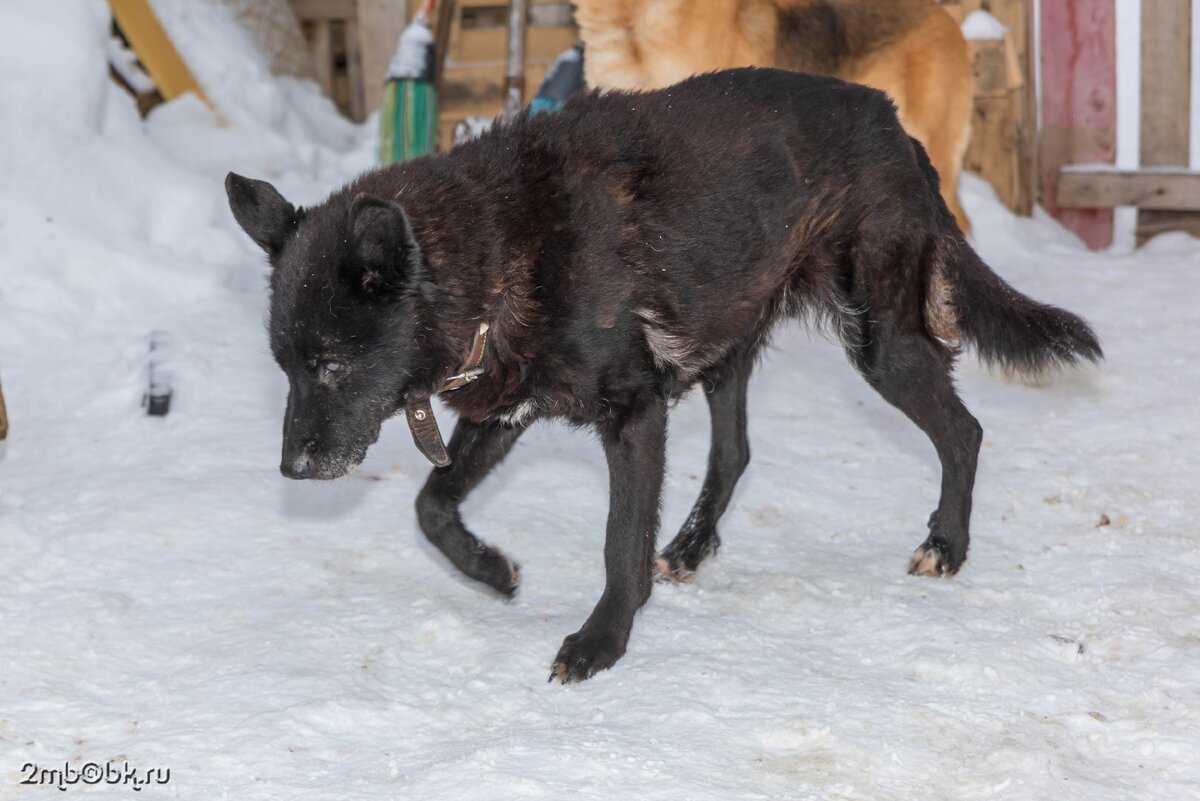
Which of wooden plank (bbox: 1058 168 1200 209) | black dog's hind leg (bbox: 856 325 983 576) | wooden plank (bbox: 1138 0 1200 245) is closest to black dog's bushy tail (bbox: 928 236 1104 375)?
black dog's hind leg (bbox: 856 325 983 576)

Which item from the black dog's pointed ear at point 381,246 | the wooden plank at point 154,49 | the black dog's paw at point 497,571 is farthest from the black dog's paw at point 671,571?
the wooden plank at point 154,49

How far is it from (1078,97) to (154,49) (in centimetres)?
555

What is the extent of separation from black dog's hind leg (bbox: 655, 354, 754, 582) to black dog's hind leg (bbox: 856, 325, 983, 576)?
17.1 inches

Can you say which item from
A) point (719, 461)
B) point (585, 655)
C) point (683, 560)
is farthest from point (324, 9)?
point (585, 655)

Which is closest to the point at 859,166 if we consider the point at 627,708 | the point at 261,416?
the point at 627,708

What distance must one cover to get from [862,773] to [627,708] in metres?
0.59

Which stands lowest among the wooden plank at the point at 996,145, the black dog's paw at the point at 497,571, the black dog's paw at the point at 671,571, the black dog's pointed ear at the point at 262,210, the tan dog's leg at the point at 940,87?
the black dog's paw at the point at 671,571

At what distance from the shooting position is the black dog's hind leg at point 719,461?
12.7 ft

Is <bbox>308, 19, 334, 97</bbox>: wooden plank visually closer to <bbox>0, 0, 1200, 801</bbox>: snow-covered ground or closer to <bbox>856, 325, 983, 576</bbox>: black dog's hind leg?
<bbox>0, 0, 1200, 801</bbox>: snow-covered ground

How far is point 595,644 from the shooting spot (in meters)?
3.17

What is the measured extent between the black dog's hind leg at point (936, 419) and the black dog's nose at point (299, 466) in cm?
171

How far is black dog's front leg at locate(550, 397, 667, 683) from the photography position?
3.23 m

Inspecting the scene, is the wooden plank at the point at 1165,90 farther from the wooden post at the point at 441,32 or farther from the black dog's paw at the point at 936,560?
the black dog's paw at the point at 936,560

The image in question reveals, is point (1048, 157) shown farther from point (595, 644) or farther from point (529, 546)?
point (595, 644)
